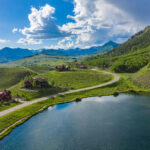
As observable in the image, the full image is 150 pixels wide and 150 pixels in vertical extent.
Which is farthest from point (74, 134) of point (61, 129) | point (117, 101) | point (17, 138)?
point (117, 101)

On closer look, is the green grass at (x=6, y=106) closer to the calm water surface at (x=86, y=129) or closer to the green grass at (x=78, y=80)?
the calm water surface at (x=86, y=129)

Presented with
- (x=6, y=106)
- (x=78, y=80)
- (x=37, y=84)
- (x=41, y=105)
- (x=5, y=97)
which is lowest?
(x=41, y=105)

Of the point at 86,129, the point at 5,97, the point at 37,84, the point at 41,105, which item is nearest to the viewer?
the point at 86,129

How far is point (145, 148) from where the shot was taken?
3628 cm

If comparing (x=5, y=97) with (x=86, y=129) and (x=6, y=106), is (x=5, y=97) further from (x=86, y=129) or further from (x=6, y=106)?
(x=86, y=129)

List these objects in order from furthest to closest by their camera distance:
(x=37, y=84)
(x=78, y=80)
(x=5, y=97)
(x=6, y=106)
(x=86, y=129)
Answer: (x=78, y=80) < (x=37, y=84) < (x=5, y=97) < (x=6, y=106) < (x=86, y=129)

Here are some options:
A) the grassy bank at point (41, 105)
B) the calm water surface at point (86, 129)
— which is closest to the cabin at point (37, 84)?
the grassy bank at point (41, 105)

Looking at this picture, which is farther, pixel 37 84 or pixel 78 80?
pixel 78 80

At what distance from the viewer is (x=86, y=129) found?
154 ft

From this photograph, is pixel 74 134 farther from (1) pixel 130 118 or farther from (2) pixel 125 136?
(1) pixel 130 118

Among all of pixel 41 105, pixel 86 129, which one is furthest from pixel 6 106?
pixel 86 129

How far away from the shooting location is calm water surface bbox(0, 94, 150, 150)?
3900cm

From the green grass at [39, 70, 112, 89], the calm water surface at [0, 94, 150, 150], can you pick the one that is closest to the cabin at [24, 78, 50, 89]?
the green grass at [39, 70, 112, 89]

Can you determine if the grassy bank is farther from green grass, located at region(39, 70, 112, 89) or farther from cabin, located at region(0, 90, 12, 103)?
cabin, located at region(0, 90, 12, 103)
